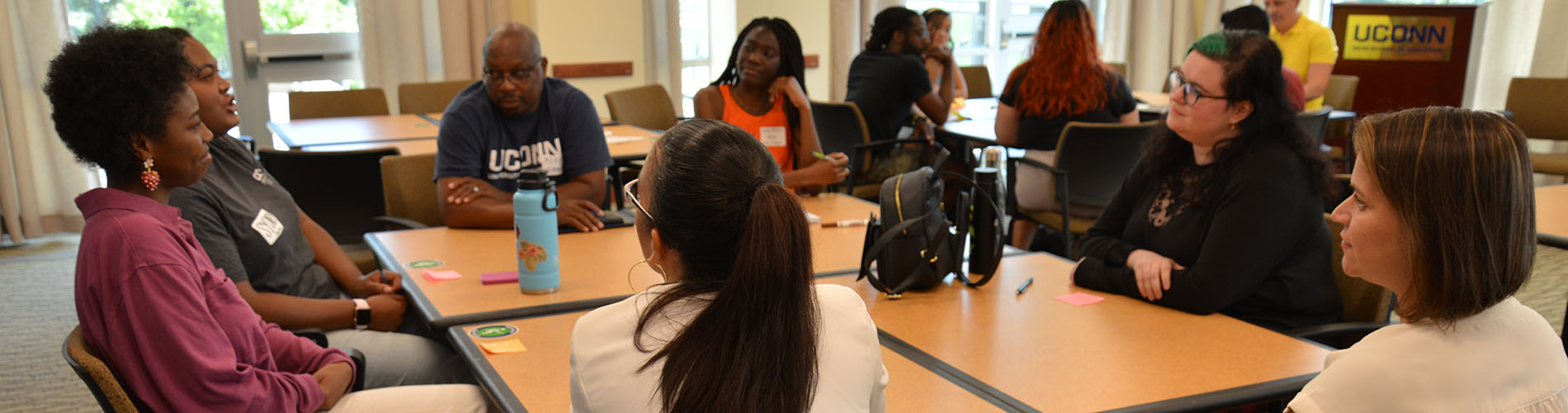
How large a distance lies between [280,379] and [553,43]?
4.54 metres

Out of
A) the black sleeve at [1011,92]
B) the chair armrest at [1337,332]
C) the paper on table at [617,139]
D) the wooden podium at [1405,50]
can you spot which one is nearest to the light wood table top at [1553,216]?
the chair armrest at [1337,332]

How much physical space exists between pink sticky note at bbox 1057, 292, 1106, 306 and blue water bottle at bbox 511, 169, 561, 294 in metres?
0.98

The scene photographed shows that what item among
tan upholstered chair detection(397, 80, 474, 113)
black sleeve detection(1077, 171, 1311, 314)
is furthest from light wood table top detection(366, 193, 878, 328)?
tan upholstered chair detection(397, 80, 474, 113)

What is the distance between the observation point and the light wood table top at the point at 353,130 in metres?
4.24

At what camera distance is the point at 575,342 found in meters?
1.19

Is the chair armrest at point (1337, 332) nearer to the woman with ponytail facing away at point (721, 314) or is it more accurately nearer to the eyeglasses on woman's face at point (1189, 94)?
the eyeglasses on woman's face at point (1189, 94)

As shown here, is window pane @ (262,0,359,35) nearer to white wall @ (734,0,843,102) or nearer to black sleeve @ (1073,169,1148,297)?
white wall @ (734,0,843,102)

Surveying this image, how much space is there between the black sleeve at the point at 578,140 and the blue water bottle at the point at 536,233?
95 centimetres

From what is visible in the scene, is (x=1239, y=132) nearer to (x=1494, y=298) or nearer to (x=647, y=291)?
(x=1494, y=298)

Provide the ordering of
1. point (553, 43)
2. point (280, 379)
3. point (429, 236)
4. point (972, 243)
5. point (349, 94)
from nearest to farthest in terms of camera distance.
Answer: point (280, 379) → point (972, 243) → point (429, 236) → point (349, 94) → point (553, 43)

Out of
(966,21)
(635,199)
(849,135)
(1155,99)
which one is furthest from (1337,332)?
(966,21)

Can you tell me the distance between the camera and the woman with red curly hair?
4148 mm

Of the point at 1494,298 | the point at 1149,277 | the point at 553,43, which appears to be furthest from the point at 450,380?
the point at 553,43

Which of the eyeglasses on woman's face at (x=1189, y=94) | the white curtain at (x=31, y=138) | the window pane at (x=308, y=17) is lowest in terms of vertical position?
the white curtain at (x=31, y=138)
